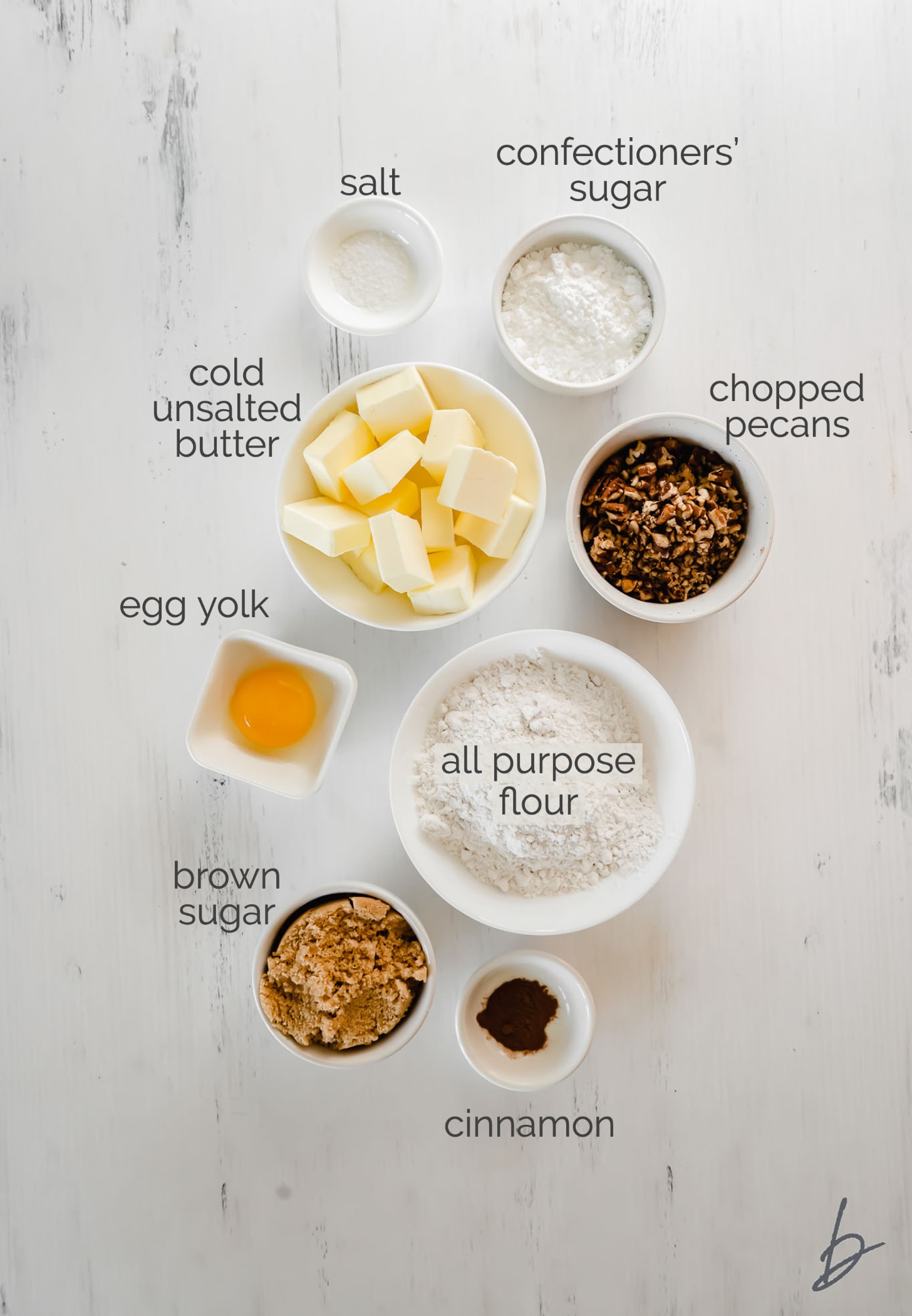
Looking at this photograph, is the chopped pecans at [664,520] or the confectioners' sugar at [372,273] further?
the confectioners' sugar at [372,273]

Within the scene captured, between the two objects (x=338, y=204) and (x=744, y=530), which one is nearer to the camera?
(x=744, y=530)

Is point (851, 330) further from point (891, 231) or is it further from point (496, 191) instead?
point (496, 191)

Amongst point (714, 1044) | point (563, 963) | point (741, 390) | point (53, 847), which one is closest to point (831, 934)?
point (714, 1044)

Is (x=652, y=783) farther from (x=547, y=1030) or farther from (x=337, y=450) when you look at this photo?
(x=337, y=450)

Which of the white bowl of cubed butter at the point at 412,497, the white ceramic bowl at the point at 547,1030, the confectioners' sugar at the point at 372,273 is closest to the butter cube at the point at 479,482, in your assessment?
the white bowl of cubed butter at the point at 412,497

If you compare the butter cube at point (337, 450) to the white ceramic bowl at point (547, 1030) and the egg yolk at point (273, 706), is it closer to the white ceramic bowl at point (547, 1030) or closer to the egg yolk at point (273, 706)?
the egg yolk at point (273, 706)

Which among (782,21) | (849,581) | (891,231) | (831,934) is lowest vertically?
(831,934)
